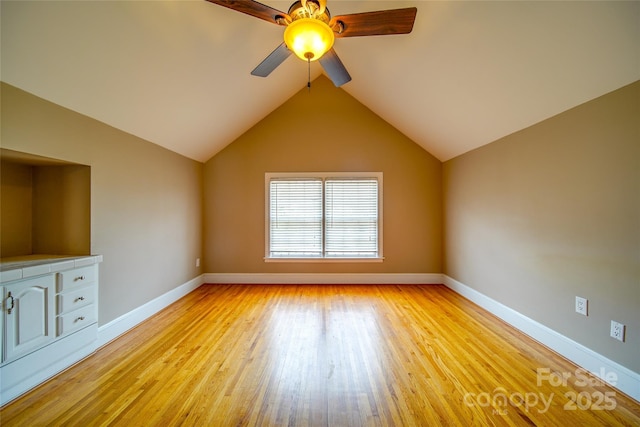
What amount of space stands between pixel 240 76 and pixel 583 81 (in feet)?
10.5

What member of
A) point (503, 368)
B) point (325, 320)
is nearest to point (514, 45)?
point (503, 368)

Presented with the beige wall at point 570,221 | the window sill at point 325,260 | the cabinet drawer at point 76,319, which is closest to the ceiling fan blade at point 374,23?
the beige wall at point 570,221

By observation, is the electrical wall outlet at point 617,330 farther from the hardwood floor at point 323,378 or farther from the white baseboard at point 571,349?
the hardwood floor at point 323,378

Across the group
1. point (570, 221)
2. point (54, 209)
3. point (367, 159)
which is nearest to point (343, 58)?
point (367, 159)

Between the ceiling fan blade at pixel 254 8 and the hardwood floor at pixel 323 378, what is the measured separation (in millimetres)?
2565

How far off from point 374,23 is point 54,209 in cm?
319

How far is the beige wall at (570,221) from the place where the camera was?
1734 mm

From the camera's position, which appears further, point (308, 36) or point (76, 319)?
point (76, 319)

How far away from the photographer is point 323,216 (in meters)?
4.32

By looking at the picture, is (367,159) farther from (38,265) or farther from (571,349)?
(38,265)

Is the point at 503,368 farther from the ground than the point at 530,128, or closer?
closer

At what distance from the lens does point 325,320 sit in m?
2.88

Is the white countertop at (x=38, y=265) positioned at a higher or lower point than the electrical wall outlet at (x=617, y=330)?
higher

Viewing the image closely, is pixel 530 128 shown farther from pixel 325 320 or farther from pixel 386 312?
pixel 325 320
